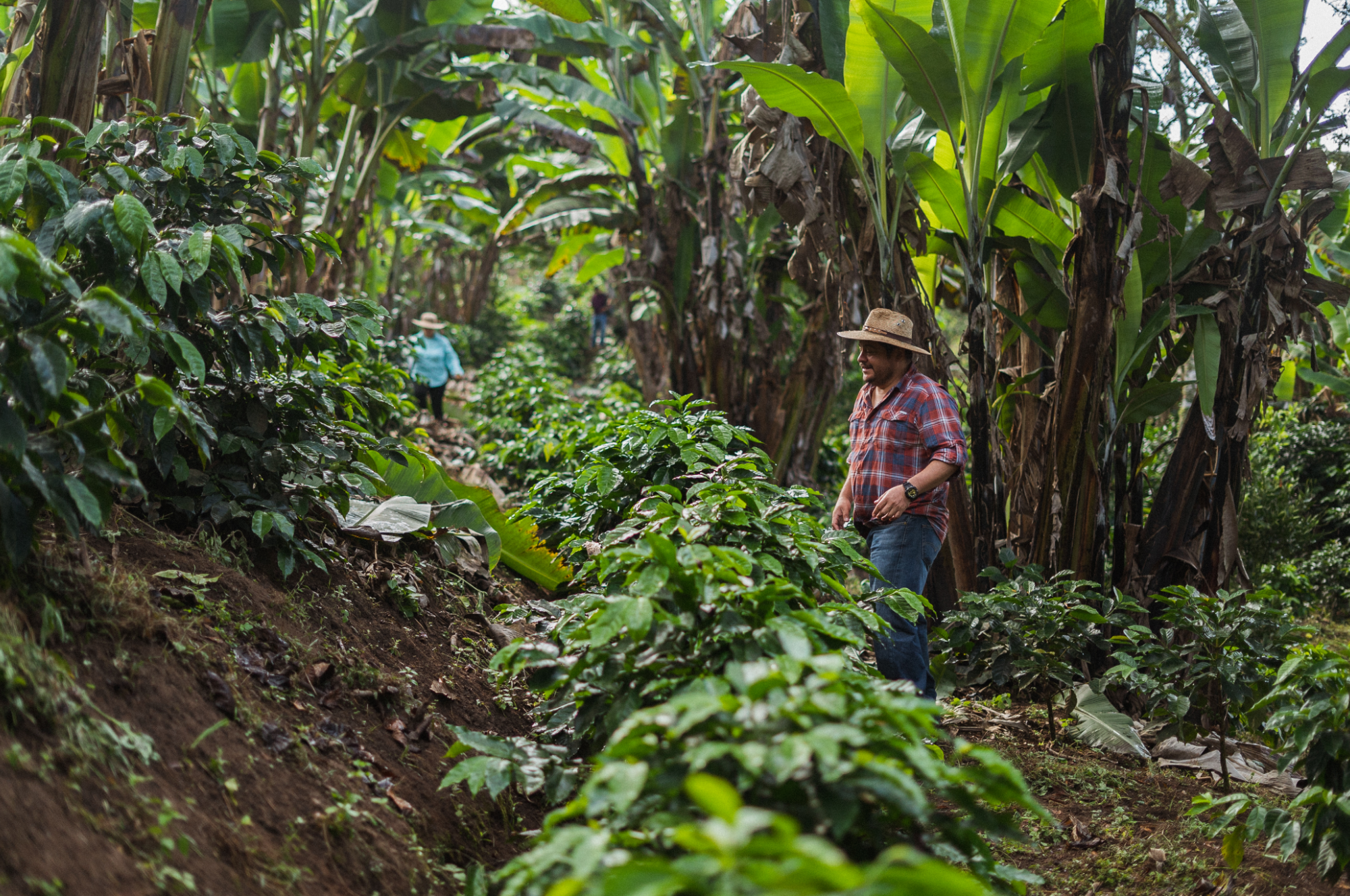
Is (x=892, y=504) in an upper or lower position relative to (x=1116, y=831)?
upper

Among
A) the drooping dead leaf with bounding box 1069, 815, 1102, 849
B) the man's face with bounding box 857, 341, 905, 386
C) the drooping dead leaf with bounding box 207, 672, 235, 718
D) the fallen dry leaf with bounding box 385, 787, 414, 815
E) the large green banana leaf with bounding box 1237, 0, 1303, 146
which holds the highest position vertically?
the large green banana leaf with bounding box 1237, 0, 1303, 146

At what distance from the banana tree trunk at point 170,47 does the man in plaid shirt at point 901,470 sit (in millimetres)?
3289

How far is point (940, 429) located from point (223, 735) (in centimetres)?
286

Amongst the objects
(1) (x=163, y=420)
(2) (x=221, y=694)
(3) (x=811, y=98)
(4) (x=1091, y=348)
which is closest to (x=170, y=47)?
(1) (x=163, y=420)

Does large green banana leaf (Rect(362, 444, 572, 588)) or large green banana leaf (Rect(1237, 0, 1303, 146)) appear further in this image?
large green banana leaf (Rect(1237, 0, 1303, 146))

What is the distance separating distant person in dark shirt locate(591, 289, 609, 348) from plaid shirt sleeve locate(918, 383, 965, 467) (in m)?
13.9

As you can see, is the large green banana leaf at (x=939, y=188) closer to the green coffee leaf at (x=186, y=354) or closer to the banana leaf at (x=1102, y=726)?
the banana leaf at (x=1102, y=726)

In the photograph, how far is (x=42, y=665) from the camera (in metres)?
1.98

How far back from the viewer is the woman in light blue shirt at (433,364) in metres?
10.6

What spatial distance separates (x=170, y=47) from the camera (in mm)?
4168

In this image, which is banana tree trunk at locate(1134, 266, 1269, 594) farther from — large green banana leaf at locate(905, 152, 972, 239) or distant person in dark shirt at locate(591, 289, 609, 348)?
distant person in dark shirt at locate(591, 289, 609, 348)

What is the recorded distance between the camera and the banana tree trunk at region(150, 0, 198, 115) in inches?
163

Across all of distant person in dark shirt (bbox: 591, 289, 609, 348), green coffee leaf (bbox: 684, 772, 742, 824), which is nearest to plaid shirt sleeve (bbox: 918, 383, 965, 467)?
green coffee leaf (bbox: 684, 772, 742, 824)

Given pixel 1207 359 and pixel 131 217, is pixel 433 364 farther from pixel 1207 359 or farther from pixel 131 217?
pixel 131 217
